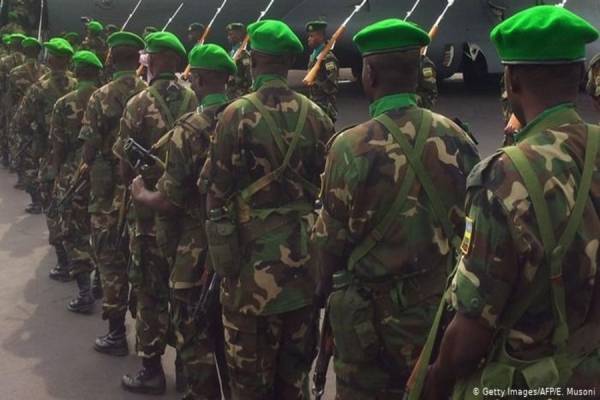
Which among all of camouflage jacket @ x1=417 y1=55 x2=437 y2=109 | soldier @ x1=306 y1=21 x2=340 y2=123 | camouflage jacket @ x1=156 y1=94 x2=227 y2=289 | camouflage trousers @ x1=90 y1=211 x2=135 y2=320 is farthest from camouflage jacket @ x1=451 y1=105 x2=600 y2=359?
soldier @ x1=306 y1=21 x2=340 y2=123

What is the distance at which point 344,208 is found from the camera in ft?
8.08

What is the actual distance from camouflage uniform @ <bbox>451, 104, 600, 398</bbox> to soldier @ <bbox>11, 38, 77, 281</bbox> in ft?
16.5

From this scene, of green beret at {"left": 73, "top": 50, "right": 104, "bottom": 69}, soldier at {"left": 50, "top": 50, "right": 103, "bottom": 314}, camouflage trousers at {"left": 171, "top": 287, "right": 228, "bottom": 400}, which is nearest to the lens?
camouflage trousers at {"left": 171, "top": 287, "right": 228, "bottom": 400}

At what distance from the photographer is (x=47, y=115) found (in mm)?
6867

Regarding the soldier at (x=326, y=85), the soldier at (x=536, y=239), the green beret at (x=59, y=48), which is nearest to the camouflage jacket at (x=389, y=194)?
the soldier at (x=536, y=239)

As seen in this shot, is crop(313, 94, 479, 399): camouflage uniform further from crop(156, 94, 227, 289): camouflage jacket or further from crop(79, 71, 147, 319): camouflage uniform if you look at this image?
crop(79, 71, 147, 319): camouflage uniform

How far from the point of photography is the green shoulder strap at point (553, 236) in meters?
1.68

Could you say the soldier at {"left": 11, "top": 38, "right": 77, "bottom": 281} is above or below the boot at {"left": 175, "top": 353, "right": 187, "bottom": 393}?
above

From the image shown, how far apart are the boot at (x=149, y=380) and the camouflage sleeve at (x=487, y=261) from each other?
2.88 m

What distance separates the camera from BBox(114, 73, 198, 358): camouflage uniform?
13.4ft

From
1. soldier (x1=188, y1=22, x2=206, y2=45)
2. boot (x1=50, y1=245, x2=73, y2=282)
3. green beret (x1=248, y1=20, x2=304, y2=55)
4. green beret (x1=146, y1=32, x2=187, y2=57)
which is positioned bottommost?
boot (x1=50, y1=245, x2=73, y2=282)

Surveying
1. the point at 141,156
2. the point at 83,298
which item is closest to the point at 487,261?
the point at 141,156

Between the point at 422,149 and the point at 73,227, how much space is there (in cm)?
388

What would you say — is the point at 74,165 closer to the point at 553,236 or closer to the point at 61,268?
the point at 61,268
